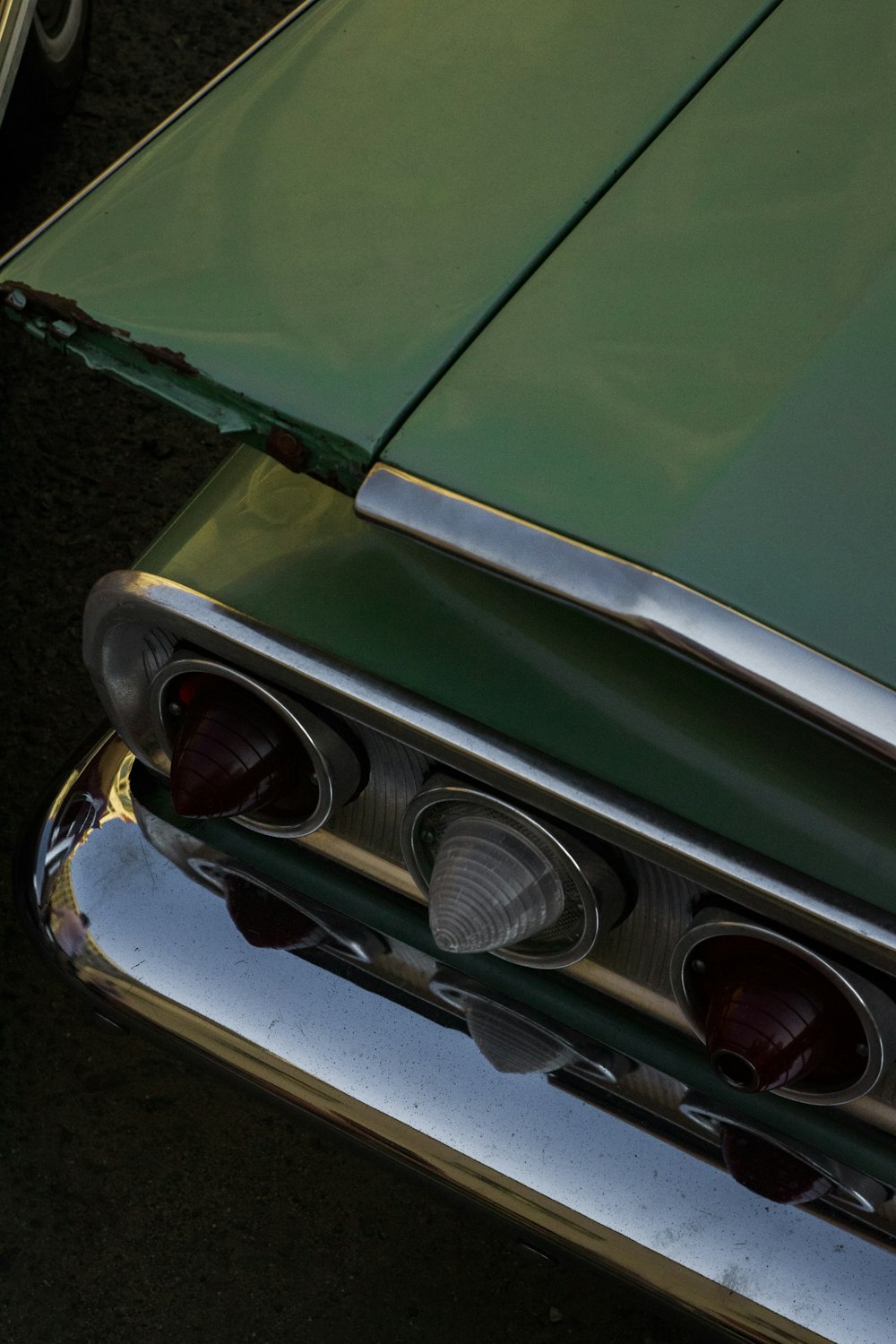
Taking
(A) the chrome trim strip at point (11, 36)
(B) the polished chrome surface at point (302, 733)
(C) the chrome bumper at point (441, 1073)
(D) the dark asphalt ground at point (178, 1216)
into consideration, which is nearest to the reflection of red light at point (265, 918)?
(C) the chrome bumper at point (441, 1073)

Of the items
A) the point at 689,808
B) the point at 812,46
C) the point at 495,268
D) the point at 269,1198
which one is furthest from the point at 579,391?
the point at 269,1198

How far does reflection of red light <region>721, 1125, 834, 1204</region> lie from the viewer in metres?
1.37

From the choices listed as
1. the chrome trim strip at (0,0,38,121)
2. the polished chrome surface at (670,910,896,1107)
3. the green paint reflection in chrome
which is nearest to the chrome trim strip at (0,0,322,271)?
the green paint reflection in chrome

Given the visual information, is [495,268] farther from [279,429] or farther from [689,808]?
[689,808]

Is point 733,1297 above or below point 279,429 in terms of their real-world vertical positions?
below

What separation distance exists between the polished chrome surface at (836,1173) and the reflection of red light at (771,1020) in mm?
227

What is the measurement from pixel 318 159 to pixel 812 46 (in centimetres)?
50

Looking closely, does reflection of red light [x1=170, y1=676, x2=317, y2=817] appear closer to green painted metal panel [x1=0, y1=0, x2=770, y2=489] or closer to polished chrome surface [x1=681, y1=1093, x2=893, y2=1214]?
green painted metal panel [x1=0, y1=0, x2=770, y2=489]

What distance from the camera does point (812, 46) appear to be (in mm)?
1322

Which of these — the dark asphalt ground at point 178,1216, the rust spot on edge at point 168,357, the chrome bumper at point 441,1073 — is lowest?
the dark asphalt ground at point 178,1216

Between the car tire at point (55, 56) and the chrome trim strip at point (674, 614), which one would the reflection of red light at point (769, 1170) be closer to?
the chrome trim strip at point (674, 614)

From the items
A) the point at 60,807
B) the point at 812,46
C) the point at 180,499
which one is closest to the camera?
the point at 812,46

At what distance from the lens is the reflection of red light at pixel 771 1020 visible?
112cm

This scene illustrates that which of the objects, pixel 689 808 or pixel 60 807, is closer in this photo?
pixel 689 808
